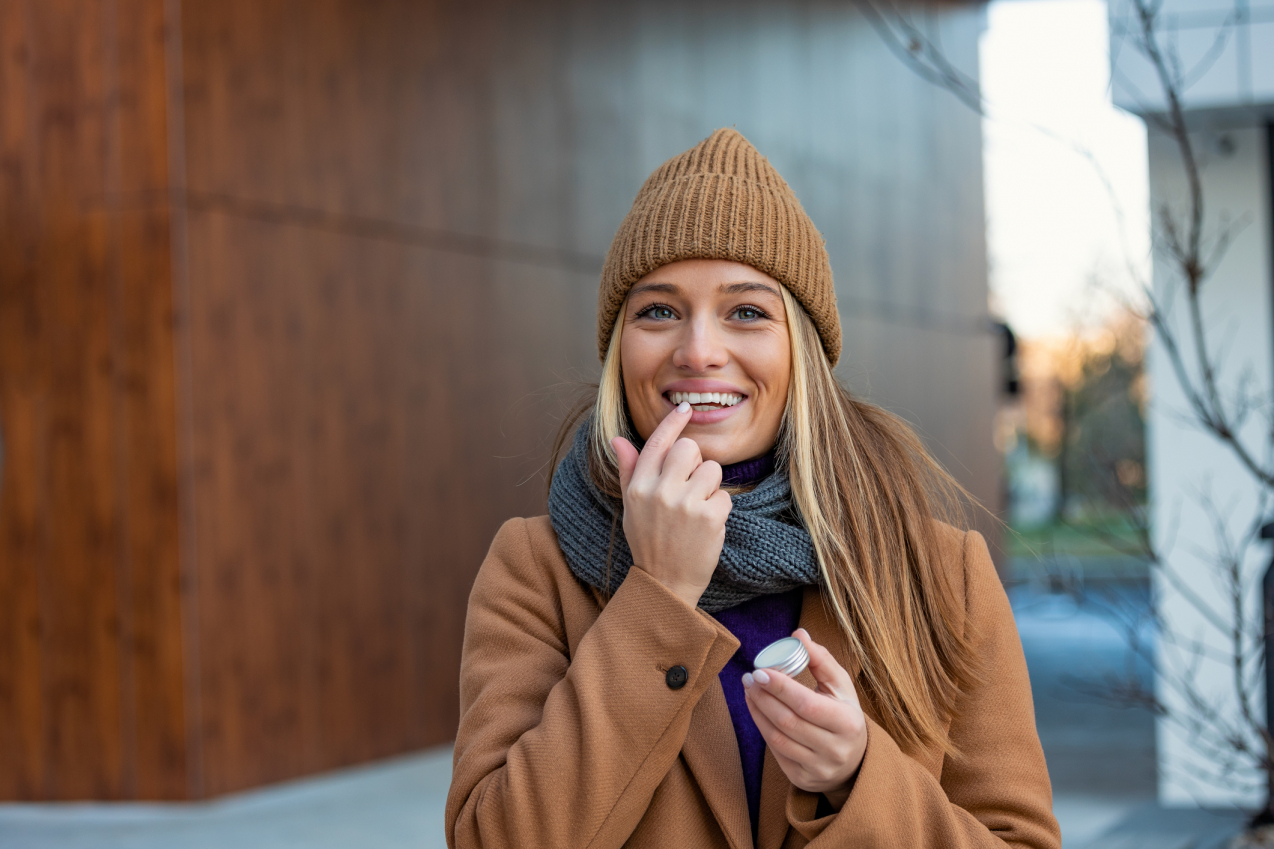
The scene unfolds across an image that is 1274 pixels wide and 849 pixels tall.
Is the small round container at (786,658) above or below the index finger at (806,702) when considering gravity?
above

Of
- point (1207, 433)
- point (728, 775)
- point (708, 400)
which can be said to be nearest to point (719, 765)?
point (728, 775)

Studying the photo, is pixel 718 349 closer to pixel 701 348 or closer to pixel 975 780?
pixel 701 348

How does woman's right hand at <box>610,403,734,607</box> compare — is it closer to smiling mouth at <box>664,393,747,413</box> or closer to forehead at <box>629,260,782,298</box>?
smiling mouth at <box>664,393,747,413</box>

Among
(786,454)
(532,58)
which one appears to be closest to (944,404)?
(532,58)

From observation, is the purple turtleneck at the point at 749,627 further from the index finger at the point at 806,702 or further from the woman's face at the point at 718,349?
the index finger at the point at 806,702

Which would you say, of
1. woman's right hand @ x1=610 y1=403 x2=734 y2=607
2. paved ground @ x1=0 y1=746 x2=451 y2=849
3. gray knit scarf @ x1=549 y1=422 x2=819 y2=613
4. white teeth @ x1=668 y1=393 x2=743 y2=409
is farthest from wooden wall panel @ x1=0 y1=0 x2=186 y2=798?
woman's right hand @ x1=610 y1=403 x2=734 y2=607

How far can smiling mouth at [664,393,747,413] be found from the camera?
5.86 ft

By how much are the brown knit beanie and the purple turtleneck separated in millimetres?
246

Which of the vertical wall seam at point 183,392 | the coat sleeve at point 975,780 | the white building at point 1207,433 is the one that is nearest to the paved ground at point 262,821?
the vertical wall seam at point 183,392

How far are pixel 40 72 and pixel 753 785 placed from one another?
597cm

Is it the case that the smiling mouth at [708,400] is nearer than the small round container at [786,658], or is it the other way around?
the small round container at [786,658]

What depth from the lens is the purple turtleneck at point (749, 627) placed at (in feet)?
5.81

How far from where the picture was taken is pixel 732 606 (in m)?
1.81

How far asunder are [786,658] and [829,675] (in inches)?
3.4
